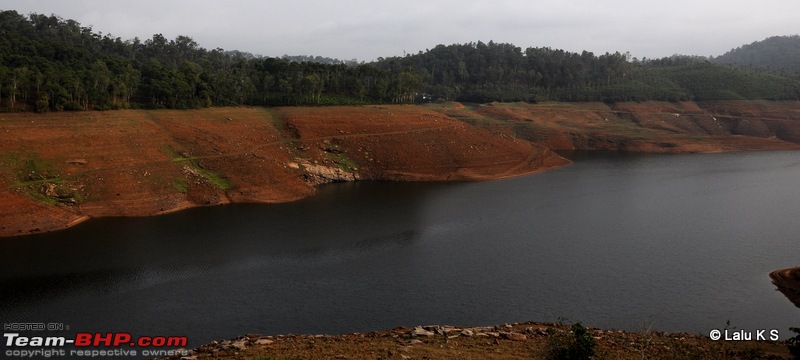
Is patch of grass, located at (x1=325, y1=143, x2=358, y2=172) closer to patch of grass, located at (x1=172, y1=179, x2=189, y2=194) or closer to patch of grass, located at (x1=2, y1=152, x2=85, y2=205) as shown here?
patch of grass, located at (x1=172, y1=179, x2=189, y2=194)

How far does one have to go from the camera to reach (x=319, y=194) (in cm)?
5866

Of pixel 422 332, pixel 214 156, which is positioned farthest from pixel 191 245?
pixel 422 332

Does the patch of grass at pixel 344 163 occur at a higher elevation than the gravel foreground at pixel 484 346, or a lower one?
higher

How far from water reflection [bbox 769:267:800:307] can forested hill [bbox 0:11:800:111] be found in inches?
2327

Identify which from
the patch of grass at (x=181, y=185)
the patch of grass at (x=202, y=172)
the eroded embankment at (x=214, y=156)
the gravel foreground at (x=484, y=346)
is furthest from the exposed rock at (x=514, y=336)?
the patch of grass at (x=202, y=172)

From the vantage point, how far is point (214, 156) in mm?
59906

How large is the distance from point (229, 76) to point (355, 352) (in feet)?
206

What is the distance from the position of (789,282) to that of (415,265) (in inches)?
806

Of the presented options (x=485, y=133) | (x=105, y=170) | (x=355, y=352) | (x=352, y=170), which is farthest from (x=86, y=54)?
(x=355, y=352)

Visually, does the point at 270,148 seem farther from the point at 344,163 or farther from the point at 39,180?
the point at 39,180

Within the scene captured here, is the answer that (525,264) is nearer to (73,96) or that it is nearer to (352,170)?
(352,170)

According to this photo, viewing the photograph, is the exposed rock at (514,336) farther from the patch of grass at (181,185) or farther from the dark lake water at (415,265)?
the patch of grass at (181,185)

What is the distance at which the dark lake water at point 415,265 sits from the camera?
1150 inches

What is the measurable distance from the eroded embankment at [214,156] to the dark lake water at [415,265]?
3.55 metres
